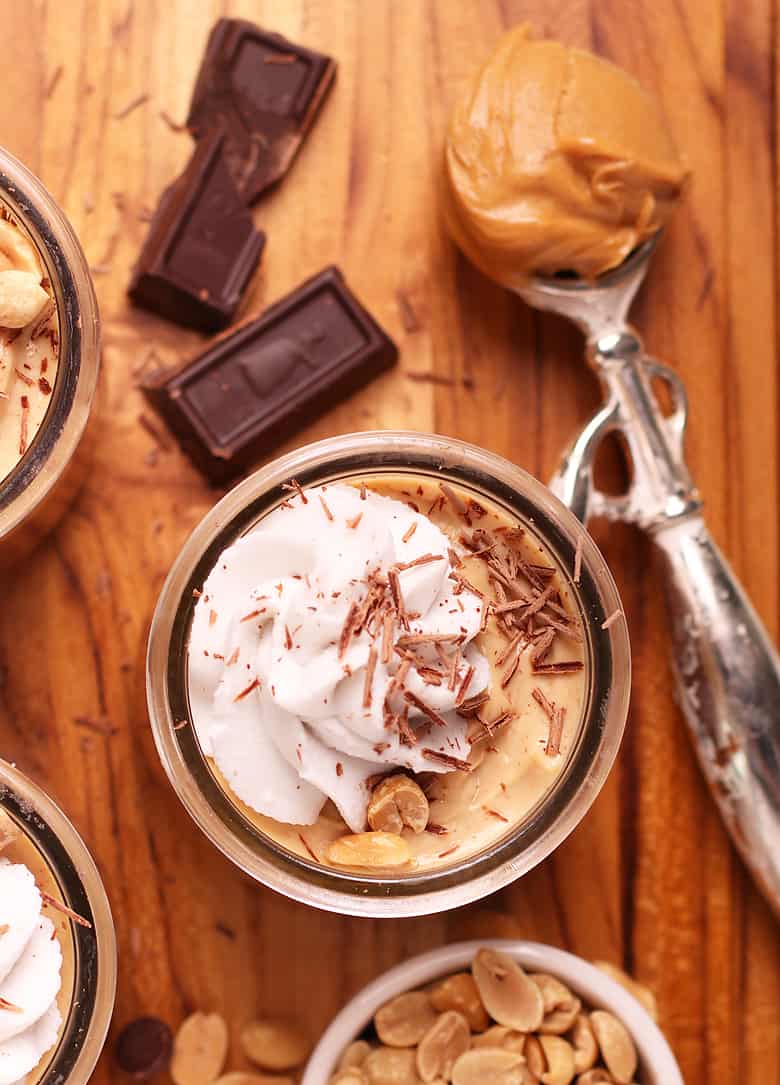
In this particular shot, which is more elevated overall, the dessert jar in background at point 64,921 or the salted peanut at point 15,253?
the salted peanut at point 15,253

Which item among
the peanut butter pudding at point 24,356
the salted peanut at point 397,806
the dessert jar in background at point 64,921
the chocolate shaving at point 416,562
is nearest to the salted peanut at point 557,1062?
the salted peanut at point 397,806

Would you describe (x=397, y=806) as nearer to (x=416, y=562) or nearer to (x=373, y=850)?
(x=373, y=850)

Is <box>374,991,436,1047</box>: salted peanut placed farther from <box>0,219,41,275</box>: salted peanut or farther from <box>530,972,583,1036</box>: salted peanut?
<box>0,219,41,275</box>: salted peanut

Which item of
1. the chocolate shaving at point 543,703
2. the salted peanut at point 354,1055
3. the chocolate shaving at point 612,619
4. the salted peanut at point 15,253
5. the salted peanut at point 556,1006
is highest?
the salted peanut at point 15,253

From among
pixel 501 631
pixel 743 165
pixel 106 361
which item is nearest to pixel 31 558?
pixel 106 361

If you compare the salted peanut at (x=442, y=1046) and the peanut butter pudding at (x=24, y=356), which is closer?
the peanut butter pudding at (x=24, y=356)

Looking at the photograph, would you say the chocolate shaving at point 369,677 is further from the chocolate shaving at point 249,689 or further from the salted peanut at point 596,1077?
the salted peanut at point 596,1077

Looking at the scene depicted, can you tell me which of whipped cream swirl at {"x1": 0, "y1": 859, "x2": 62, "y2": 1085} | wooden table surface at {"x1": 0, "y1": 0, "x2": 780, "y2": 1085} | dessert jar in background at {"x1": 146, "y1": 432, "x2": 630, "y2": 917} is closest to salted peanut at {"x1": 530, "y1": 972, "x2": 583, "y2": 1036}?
wooden table surface at {"x1": 0, "y1": 0, "x2": 780, "y2": 1085}
